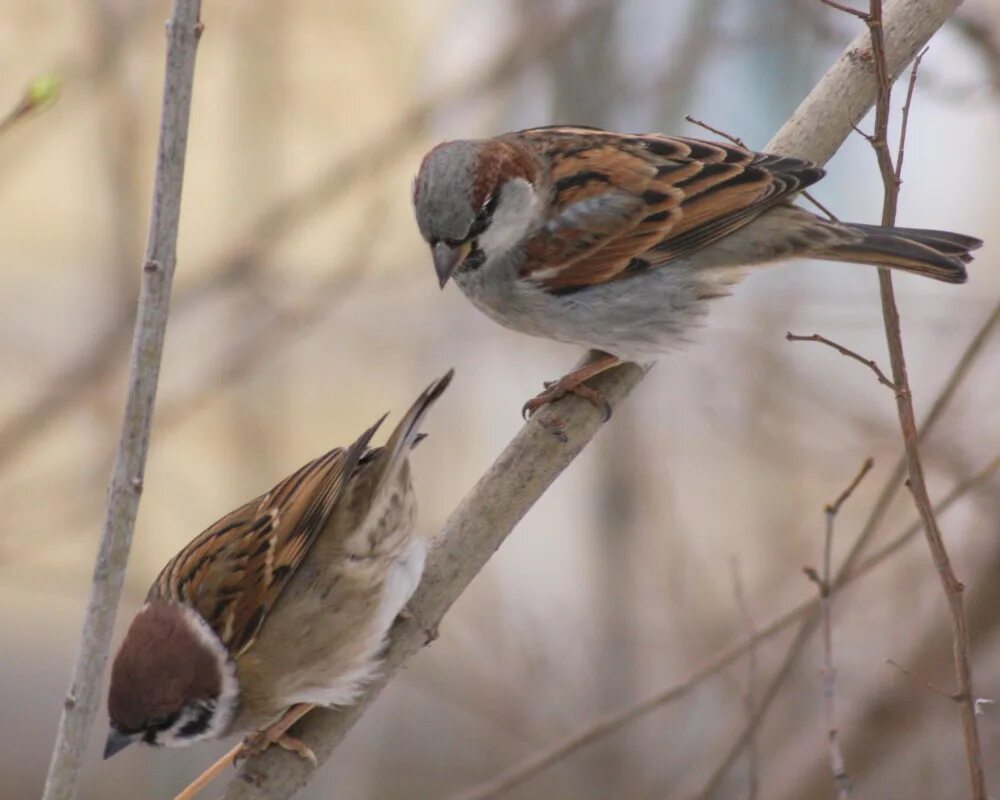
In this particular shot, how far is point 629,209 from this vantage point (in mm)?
3670

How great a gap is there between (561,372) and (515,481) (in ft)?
9.96

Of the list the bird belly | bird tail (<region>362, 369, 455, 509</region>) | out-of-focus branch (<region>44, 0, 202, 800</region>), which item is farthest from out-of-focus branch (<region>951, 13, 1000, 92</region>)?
out-of-focus branch (<region>44, 0, 202, 800</region>)

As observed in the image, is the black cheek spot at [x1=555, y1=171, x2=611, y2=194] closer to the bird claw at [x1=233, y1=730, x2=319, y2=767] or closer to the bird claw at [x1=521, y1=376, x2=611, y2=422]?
the bird claw at [x1=521, y1=376, x2=611, y2=422]

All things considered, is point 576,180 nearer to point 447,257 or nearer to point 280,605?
point 447,257

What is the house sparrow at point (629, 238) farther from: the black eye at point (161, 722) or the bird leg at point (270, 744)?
the black eye at point (161, 722)

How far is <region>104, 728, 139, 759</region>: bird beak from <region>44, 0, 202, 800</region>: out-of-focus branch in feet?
3.18

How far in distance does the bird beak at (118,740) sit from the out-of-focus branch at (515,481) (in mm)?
304

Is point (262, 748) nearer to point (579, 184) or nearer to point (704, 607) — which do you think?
point (579, 184)

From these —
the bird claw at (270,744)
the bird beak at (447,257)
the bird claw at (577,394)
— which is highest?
the bird beak at (447,257)

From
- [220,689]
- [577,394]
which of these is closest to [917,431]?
[577,394]

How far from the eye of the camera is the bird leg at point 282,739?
9.75 ft

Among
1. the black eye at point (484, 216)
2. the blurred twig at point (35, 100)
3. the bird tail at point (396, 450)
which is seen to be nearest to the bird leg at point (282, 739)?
the bird tail at point (396, 450)

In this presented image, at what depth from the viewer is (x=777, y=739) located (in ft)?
17.2

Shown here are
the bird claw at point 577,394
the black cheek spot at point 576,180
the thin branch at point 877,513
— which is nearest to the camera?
the thin branch at point 877,513
